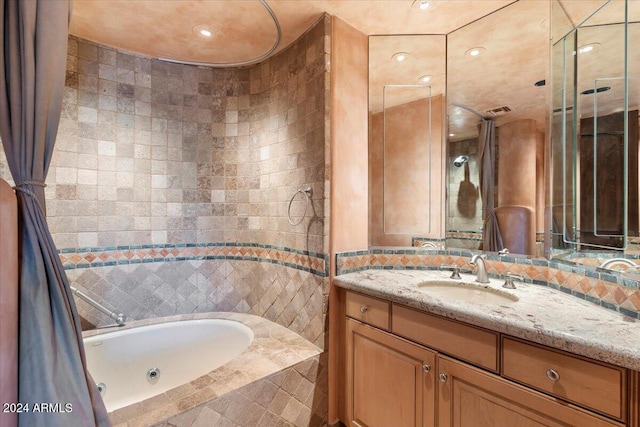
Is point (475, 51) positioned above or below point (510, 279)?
above

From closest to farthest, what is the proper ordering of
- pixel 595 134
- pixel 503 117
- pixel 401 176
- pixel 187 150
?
pixel 595 134
pixel 503 117
pixel 401 176
pixel 187 150

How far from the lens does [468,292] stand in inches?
65.0

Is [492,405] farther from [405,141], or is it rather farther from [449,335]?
[405,141]

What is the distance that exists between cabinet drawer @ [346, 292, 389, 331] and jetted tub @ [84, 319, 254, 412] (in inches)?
32.3

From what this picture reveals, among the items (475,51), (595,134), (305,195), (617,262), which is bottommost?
(617,262)

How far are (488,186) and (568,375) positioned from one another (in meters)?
1.10

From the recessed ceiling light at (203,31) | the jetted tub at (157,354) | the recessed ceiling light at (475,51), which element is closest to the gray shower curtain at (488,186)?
the recessed ceiling light at (475,51)

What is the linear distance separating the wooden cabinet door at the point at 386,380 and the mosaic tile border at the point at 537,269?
447 millimetres

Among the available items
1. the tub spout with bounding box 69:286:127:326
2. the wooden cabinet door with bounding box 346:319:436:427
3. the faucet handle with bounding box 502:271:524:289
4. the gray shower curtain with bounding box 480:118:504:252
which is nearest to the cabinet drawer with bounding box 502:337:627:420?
the wooden cabinet door with bounding box 346:319:436:427

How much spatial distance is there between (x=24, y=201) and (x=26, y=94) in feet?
1.11

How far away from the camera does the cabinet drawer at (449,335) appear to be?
3.78ft

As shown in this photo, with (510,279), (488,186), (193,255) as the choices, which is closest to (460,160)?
(488,186)

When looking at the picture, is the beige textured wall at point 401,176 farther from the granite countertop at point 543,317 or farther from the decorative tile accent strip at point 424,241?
the granite countertop at point 543,317

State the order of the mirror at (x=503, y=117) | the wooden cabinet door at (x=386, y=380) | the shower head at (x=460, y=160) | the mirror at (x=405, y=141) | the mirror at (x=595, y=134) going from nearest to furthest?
1. the mirror at (x=595, y=134)
2. the wooden cabinet door at (x=386, y=380)
3. the mirror at (x=503, y=117)
4. the shower head at (x=460, y=160)
5. the mirror at (x=405, y=141)
